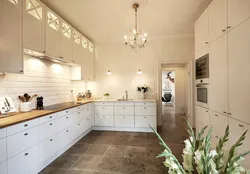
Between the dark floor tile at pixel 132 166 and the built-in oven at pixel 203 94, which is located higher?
the built-in oven at pixel 203 94

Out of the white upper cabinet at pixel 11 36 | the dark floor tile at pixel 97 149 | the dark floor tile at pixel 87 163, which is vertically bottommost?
the dark floor tile at pixel 97 149

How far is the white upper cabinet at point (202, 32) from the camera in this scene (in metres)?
2.56

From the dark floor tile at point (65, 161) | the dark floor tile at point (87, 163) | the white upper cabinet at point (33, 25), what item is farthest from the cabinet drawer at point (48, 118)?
the white upper cabinet at point (33, 25)

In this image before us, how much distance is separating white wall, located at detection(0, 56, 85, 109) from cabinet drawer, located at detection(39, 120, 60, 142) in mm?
646

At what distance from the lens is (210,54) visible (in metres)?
2.39

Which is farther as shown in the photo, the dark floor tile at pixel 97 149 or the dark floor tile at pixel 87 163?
the dark floor tile at pixel 97 149

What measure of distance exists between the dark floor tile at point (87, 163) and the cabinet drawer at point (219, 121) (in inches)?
→ 82.8

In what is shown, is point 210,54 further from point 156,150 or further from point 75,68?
point 75,68

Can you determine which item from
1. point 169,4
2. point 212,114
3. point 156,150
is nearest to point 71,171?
point 156,150

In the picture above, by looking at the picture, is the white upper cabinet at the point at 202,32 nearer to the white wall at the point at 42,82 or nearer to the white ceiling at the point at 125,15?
the white ceiling at the point at 125,15

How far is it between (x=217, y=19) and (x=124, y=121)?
3.24 metres

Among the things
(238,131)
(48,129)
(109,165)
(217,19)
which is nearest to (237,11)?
(217,19)

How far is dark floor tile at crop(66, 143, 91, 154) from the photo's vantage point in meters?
2.74

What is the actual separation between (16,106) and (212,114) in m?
3.41
